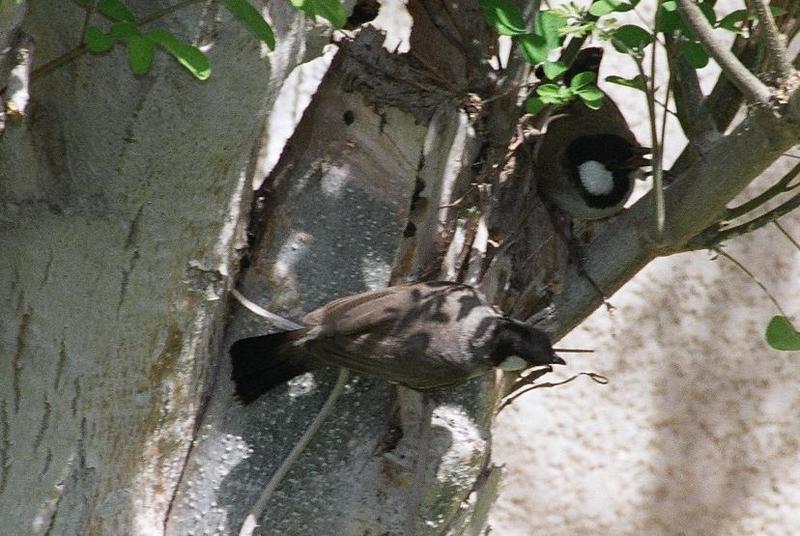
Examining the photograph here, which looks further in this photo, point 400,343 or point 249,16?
point 400,343

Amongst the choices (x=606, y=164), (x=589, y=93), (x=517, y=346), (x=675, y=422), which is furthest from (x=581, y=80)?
(x=675, y=422)

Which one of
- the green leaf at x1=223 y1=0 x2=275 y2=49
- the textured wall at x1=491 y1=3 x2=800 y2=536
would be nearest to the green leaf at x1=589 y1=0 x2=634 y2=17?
the green leaf at x1=223 y1=0 x2=275 y2=49

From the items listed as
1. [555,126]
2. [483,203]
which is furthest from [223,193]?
[555,126]

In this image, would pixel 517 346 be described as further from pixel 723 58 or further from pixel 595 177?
pixel 595 177

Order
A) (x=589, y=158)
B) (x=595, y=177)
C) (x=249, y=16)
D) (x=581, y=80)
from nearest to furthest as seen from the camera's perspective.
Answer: (x=249, y=16) < (x=581, y=80) < (x=595, y=177) < (x=589, y=158)

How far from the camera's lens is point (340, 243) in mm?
1413

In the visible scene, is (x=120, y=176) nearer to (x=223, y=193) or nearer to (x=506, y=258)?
(x=223, y=193)

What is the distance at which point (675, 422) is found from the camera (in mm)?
2838

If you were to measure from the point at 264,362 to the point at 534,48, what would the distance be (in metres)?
0.50

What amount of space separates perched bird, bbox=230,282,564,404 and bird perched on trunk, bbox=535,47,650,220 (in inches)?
12.9

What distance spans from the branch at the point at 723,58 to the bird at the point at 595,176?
46 centimetres

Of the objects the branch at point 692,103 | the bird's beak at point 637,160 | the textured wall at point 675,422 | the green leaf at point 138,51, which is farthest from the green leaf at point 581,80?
the textured wall at point 675,422

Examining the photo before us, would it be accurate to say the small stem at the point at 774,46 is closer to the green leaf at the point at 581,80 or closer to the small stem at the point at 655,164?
the small stem at the point at 655,164

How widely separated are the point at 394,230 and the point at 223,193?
295 mm
